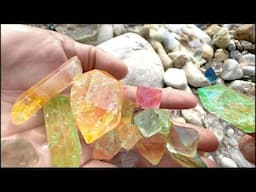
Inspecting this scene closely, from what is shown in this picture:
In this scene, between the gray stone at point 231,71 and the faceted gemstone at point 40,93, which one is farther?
the gray stone at point 231,71

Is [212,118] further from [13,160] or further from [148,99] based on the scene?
[13,160]

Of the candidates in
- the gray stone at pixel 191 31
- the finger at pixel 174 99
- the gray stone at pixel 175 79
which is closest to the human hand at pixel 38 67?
the finger at pixel 174 99

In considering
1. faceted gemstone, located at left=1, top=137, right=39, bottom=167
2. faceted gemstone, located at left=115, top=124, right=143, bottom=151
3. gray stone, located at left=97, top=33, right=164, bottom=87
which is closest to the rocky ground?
gray stone, located at left=97, top=33, right=164, bottom=87

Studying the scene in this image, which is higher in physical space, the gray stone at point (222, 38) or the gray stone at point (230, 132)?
the gray stone at point (222, 38)

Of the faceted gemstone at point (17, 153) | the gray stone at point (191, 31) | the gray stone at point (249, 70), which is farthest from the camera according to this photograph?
the gray stone at point (191, 31)

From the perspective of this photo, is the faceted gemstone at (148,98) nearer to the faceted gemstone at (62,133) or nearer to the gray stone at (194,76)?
the faceted gemstone at (62,133)

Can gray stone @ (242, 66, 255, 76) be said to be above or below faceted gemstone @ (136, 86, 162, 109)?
below

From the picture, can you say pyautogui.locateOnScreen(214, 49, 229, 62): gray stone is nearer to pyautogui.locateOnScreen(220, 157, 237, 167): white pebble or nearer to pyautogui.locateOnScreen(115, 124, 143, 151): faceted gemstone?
pyautogui.locateOnScreen(220, 157, 237, 167): white pebble

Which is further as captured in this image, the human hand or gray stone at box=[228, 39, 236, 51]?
gray stone at box=[228, 39, 236, 51]
